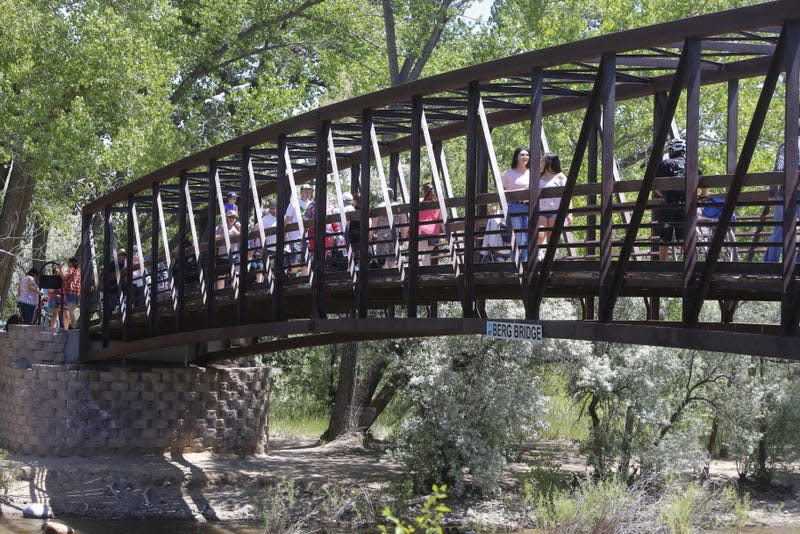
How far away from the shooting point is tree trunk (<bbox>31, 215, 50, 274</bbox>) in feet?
90.5

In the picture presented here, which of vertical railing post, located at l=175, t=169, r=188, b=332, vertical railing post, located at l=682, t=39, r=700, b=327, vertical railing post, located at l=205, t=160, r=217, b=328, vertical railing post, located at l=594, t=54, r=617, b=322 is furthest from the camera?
vertical railing post, located at l=175, t=169, r=188, b=332

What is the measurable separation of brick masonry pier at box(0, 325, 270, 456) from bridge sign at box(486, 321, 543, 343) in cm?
984

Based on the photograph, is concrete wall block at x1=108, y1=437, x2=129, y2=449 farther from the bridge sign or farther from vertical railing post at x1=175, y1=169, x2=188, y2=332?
the bridge sign

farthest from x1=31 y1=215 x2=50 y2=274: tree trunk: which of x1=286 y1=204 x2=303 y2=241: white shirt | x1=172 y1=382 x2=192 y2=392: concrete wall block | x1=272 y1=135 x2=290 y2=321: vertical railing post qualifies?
x1=272 y1=135 x2=290 y2=321: vertical railing post

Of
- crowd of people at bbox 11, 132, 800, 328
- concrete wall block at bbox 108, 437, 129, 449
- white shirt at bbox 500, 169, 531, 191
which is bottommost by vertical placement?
concrete wall block at bbox 108, 437, 129, 449

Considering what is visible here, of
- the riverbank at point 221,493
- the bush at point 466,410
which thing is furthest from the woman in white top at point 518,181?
the bush at point 466,410

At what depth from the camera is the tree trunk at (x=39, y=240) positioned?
2758 centimetres

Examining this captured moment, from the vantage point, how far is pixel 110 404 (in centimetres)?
2102

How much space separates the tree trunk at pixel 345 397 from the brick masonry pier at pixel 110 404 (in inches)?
107

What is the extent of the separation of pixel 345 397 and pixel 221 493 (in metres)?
5.21

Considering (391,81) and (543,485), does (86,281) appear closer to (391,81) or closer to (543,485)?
(391,81)

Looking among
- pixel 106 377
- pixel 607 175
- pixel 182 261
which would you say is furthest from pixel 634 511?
pixel 106 377

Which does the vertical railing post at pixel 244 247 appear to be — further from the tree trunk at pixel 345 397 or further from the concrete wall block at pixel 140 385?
the tree trunk at pixel 345 397

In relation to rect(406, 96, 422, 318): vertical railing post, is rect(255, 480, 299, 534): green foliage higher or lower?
lower
